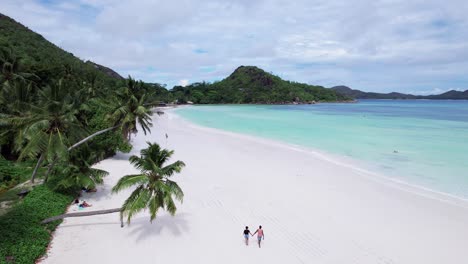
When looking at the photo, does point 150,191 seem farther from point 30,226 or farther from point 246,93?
point 246,93

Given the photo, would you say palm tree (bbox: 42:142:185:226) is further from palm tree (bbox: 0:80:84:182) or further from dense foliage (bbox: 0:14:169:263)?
palm tree (bbox: 0:80:84:182)

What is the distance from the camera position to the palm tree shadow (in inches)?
499

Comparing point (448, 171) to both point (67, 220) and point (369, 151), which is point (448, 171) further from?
point (67, 220)

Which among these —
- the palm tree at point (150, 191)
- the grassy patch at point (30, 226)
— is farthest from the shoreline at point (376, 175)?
the grassy patch at point (30, 226)

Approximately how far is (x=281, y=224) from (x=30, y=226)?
35.4ft

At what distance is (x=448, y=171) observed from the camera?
22.9m

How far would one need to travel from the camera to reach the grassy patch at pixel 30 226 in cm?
1029

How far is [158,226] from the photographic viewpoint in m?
13.3

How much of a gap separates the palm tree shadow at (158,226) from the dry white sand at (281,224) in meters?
0.04

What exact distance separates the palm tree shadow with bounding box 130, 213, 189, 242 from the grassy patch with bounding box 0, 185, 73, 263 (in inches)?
135

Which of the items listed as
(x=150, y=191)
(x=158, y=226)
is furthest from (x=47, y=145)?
(x=158, y=226)

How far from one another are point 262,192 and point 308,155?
39.1 ft

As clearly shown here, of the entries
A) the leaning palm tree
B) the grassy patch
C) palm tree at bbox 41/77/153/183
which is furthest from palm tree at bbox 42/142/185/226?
palm tree at bbox 41/77/153/183

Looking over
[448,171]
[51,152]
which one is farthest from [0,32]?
[448,171]
